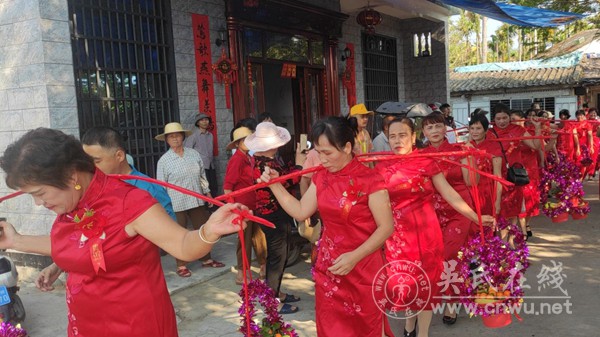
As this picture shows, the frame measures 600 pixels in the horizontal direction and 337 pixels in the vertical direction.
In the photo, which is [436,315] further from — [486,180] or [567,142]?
[567,142]

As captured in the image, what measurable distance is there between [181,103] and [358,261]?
4757 mm

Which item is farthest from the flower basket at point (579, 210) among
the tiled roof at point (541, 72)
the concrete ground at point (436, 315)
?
the tiled roof at point (541, 72)

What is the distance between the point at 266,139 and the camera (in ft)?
13.9

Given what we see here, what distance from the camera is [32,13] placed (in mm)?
5207

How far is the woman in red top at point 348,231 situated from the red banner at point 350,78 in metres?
7.74

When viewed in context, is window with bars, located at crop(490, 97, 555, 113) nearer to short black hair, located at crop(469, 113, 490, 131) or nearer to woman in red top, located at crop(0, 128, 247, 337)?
short black hair, located at crop(469, 113, 490, 131)

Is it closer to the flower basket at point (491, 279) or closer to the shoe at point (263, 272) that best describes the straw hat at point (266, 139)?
the shoe at point (263, 272)

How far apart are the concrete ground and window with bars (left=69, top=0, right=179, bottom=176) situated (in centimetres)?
169

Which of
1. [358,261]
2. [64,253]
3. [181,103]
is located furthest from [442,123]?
[181,103]

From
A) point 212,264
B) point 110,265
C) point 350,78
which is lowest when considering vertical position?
point 212,264

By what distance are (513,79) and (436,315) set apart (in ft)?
66.1

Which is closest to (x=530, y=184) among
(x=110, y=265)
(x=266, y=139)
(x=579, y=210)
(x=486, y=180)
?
(x=579, y=210)

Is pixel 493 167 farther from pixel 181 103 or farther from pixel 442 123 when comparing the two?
pixel 181 103

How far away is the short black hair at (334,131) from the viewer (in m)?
2.84
